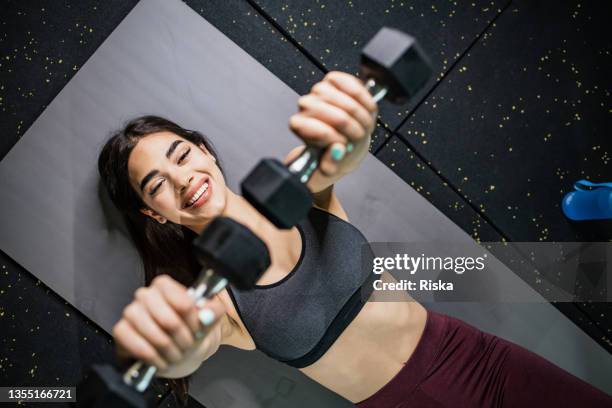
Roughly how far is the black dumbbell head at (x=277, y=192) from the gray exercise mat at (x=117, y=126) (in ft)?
2.85

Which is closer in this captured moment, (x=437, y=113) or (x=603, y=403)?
(x=603, y=403)

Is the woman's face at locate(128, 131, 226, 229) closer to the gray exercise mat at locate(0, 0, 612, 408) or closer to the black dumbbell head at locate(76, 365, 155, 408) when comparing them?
the gray exercise mat at locate(0, 0, 612, 408)

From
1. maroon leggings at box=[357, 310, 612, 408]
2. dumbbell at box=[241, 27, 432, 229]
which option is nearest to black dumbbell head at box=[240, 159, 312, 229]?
dumbbell at box=[241, 27, 432, 229]

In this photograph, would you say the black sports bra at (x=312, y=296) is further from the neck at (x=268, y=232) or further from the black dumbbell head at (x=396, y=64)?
the black dumbbell head at (x=396, y=64)

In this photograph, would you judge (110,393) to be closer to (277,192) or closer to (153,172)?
(277,192)

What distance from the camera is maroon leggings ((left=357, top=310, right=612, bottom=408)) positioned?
52.0 inches

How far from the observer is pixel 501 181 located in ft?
5.56

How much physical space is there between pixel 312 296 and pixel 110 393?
2.04 ft

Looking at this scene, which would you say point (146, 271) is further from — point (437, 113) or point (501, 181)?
point (501, 181)

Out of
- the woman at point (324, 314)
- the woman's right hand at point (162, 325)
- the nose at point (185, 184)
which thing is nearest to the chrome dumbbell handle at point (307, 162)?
the woman's right hand at point (162, 325)

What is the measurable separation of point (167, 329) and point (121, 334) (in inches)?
2.6

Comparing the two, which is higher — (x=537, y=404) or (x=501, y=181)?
(x=501, y=181)

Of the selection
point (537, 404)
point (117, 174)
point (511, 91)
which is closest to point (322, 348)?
point (537, 404)

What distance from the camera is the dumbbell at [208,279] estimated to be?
0.68 meters
